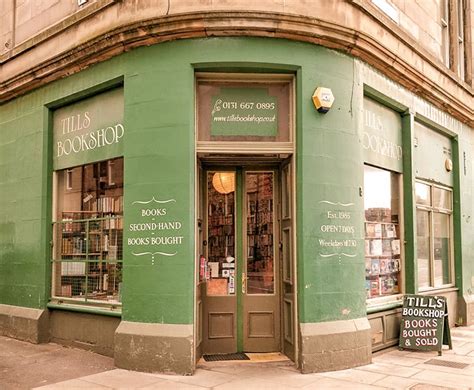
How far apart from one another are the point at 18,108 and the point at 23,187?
172 centimetres

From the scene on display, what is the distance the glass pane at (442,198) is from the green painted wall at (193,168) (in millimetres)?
4350

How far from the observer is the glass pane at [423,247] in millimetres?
11344

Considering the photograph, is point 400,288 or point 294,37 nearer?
point 294,37

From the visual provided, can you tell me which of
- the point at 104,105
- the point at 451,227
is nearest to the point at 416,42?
the point at 451,227

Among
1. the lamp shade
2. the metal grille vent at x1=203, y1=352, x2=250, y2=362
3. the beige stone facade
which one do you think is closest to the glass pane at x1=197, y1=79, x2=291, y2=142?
the beige stone facade

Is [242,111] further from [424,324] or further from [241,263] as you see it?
[424,324]

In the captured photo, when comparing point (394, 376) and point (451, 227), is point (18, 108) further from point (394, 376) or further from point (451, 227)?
point (451, 227)

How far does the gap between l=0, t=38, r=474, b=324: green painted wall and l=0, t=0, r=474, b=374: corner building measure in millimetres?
24

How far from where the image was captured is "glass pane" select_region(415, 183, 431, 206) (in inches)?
453

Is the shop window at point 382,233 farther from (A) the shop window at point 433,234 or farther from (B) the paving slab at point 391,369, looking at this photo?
(B) the paving slab at point 391,369

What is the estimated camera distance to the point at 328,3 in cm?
838

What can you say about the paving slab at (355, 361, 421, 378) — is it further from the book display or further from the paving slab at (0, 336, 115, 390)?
the paving slab at (0, 336, 115, 390)

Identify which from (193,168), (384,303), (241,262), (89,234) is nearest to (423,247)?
(384,303)

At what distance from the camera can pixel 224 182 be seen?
923cm
